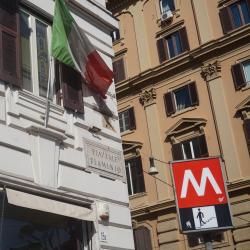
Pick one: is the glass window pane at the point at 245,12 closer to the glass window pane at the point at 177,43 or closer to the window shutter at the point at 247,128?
the glass window pane at the point at 177,43

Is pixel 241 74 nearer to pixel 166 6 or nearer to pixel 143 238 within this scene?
pixel 166 6

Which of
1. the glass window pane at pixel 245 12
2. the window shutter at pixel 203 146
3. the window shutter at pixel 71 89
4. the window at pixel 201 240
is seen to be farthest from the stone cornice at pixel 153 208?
the window shutter at pixel 71 89

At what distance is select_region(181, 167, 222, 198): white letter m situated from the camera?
26.0ft

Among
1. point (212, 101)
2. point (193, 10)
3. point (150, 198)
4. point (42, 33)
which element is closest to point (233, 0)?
point (193, 10)

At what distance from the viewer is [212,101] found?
23.3 metres

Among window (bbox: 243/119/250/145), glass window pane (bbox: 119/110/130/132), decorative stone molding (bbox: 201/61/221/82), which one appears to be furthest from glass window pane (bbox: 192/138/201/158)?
glass window pane (bbox: 119/110/130/132)

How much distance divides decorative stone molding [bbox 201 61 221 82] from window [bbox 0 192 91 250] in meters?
16.7

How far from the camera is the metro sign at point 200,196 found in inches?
304

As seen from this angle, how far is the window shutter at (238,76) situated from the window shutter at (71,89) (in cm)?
1469

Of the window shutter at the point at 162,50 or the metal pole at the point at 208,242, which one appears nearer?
the metal pole at the point at 208,242

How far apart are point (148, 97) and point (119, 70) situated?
2758 mm

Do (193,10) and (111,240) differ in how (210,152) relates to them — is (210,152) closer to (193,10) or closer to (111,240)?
(193,10)

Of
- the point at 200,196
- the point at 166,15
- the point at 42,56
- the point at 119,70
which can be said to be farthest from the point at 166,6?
the point at 200,196

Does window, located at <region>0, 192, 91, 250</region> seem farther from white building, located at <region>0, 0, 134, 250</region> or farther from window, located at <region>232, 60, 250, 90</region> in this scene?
window, located at <region>232, 60, 250, 90</region>
